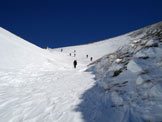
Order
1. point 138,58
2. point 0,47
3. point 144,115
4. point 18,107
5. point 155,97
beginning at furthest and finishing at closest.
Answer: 1. point 0,47
2. point 138,58
3. point 18,107
4. point 155,97
5. point 144,115

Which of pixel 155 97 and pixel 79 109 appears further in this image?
pixel 79 109

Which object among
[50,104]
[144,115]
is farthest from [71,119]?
[144,115]

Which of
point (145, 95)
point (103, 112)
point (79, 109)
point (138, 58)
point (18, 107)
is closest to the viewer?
point (145, 95)

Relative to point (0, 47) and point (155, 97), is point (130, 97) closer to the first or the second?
point (155, 97)

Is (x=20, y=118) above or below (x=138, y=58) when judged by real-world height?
below

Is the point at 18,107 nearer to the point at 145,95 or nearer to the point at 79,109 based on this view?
Result: the point at 79,109

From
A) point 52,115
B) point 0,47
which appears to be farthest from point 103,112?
point 0,47

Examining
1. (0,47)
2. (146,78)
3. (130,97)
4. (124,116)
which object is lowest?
(124,116)

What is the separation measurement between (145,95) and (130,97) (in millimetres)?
484

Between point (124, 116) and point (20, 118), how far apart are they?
132 inches

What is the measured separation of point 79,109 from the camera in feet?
12.1

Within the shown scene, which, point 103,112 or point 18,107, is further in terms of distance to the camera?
point 18,107

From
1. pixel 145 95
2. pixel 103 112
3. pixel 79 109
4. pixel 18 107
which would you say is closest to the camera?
pixel 145 95

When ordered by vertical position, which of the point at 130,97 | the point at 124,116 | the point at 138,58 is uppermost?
the point at 138,58
